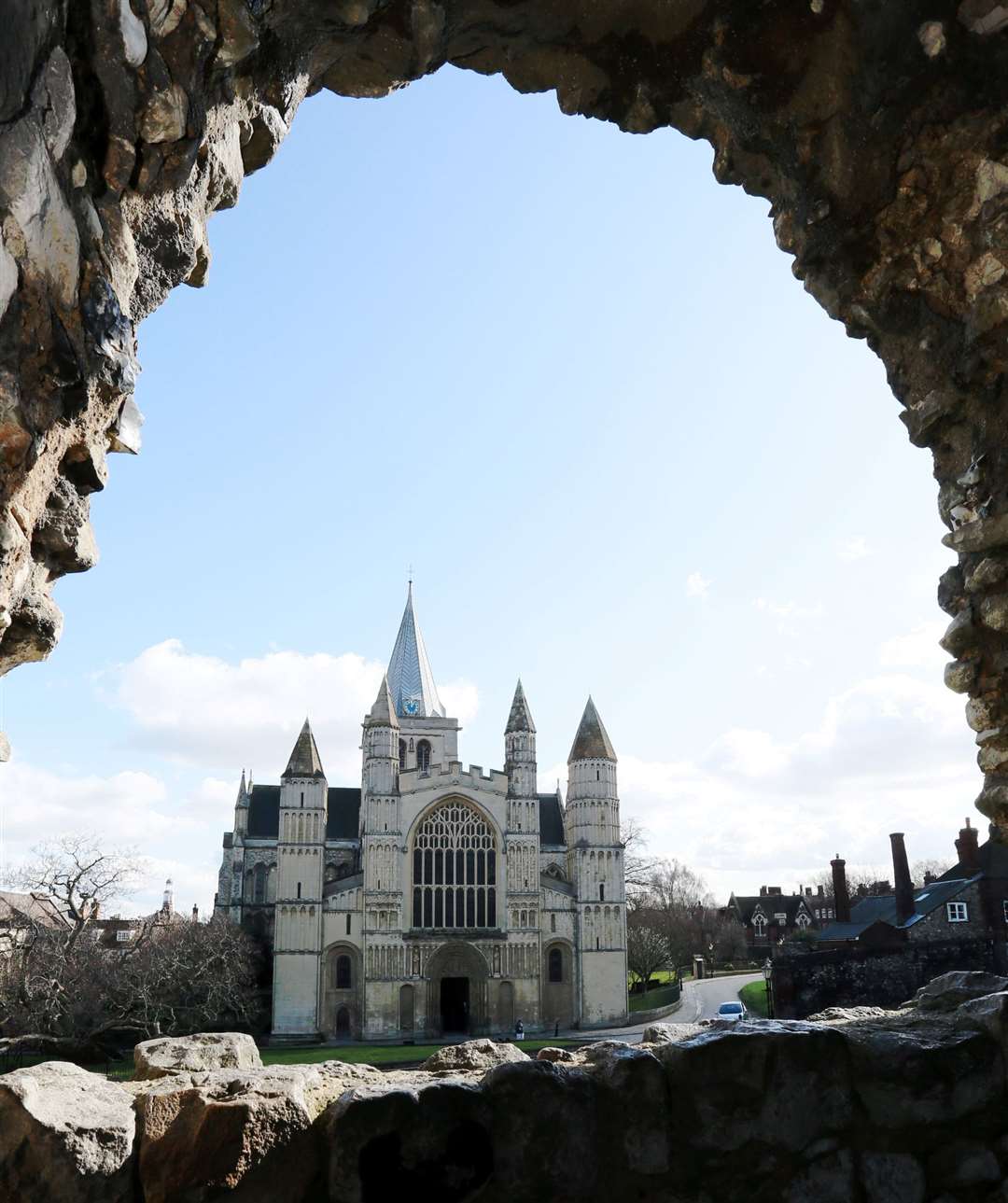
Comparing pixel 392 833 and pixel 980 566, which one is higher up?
pixel 392 833

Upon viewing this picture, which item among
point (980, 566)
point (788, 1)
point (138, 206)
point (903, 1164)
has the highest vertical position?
point (788, 1)

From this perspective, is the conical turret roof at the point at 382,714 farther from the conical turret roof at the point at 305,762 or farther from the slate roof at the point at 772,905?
the slate roof at the point at 772,905

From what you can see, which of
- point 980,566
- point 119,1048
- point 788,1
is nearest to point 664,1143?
point 980,566

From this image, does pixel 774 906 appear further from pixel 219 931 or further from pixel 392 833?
pixel 219 931

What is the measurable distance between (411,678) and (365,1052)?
86.9 feet

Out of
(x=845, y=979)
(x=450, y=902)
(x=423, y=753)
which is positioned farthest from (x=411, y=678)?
(x=845, y=979)

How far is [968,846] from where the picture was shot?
3769 cm

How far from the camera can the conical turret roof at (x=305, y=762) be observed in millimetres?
48844

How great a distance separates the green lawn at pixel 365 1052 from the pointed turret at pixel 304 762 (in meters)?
12.3

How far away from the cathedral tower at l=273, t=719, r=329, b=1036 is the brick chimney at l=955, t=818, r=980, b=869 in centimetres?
2784

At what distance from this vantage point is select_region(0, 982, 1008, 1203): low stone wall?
2.97 m

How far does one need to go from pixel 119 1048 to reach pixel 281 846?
1183 centimetres

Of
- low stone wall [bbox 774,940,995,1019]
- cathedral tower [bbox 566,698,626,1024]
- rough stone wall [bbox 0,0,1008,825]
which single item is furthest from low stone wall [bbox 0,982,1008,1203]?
cathedral tower [bbox 566,698,626,1024]

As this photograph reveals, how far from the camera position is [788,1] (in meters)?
4.50
